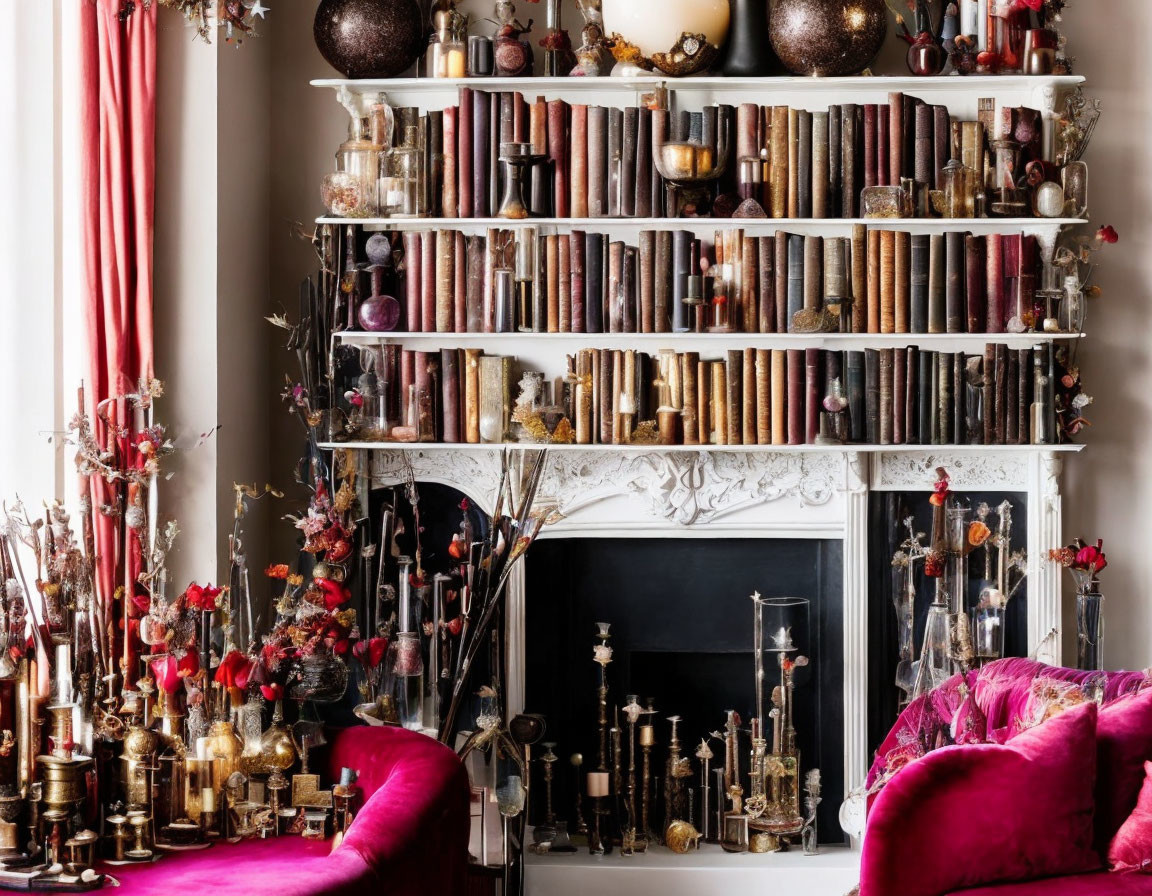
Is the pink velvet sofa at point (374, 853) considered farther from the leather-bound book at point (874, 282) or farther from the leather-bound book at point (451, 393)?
the leather-bound book at point (874, 282)

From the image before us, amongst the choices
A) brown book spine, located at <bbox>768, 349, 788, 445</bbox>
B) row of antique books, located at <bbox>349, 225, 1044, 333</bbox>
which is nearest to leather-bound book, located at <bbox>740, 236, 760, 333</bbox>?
row of antique books, located at <bbox>349, 225, 1044, 333</bbox>

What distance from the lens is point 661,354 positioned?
3662mm

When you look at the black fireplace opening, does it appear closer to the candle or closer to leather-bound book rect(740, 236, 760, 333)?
the candle

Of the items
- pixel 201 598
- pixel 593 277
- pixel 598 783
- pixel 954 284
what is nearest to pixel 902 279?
pixel 954 284

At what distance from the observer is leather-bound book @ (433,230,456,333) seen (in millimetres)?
3650

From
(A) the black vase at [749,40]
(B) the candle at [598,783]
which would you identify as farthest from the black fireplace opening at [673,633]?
(A) the black vase at [749,40]

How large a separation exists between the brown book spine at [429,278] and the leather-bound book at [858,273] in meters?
1.22

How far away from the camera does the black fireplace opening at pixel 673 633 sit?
3.78 metres

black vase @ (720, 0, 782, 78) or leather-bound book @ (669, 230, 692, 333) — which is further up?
black vase @ (720, 0, 782, 78)

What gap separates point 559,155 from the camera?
Answer: 11.9 ft

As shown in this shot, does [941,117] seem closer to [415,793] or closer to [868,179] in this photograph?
[868,179]

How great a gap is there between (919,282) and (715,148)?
712mm

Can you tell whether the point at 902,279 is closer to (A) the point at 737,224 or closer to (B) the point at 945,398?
(B) the point at 945,398

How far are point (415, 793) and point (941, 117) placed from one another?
2.39m
